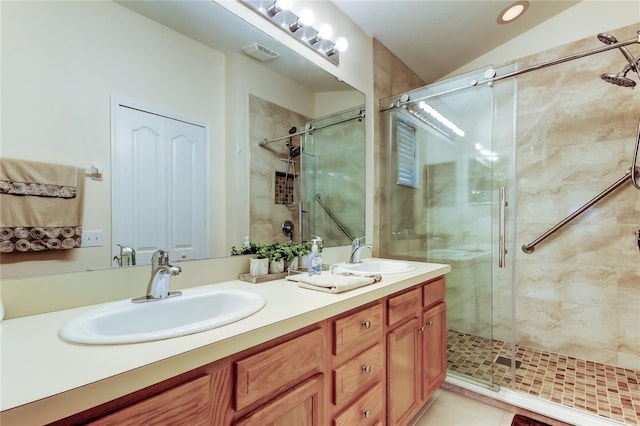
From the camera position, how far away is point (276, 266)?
1.42 meters

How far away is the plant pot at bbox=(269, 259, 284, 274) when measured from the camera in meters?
1.40

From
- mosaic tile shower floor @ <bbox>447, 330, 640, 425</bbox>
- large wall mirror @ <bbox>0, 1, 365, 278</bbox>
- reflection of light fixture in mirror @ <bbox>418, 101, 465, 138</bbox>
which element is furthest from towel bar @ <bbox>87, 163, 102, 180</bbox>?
mosaic tile shower floor @ <bbox>447, 330, 640, 425</bbox>

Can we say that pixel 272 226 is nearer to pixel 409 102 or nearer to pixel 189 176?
pixel 189 176

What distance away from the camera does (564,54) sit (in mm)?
2395

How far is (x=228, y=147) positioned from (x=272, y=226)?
451mm

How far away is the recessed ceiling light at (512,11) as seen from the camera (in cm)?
218

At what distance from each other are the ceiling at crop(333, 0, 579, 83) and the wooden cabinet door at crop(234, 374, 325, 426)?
2.16 metres

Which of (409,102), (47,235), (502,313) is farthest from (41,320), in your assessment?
(502,313)

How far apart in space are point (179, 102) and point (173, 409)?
1.07 m

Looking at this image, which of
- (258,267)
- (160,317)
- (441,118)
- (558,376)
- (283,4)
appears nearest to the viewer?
(160,317)

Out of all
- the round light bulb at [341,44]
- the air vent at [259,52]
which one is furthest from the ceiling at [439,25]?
the air vent at [259,52]

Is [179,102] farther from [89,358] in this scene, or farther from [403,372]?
[403,372]

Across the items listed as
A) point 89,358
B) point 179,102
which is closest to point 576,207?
point 179,102

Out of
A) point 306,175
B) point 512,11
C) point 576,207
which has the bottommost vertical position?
point 576,207
